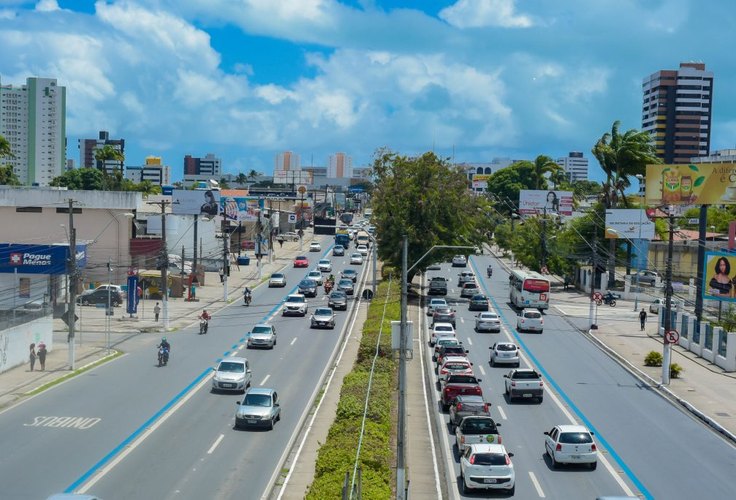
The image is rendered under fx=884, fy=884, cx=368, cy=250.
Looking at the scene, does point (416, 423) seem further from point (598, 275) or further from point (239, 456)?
point (598, 275)

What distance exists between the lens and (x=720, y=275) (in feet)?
180

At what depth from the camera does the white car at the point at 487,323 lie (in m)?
57.0

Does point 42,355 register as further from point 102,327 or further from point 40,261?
point 40,261

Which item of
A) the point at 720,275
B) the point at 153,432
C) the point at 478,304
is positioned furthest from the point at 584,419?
the point at 478,304

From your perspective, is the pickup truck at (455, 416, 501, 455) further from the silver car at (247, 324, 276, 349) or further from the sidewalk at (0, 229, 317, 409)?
the silver car at (247, 324, 276, 349)

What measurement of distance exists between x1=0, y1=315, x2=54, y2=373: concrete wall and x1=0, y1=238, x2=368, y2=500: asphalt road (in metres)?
4.20

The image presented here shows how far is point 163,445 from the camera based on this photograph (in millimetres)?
28906

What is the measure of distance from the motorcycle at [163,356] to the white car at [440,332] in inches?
616

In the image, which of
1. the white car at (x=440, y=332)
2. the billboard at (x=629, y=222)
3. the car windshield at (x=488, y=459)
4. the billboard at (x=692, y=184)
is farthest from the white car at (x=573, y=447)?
the billboard at (x=629, y=222)

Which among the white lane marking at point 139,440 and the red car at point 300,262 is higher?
the red car at point 300,262

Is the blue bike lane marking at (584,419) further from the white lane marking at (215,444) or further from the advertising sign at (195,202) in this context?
the advertising sign at (195,202)

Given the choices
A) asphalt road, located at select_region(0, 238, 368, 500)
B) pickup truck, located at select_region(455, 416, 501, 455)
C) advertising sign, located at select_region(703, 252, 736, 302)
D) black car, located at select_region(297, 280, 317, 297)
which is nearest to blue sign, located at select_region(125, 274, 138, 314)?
asphalt road, located at select_region(0, 238, 368, 500)

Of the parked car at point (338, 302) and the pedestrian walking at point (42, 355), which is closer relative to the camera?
the pedestrian walking at point (42, 355)

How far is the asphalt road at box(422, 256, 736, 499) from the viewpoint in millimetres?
26453
